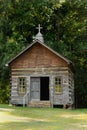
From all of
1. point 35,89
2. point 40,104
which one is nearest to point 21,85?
point 35,89

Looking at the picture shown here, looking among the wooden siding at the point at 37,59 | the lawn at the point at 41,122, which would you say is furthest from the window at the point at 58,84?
the lawn at the point at 41,122

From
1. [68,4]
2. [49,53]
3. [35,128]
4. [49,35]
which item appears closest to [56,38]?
[49,35]

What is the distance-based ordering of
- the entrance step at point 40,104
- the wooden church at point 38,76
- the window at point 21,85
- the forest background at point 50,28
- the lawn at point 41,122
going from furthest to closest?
the forest background at point 50,28, the window at point 21,85, the wooden church at point 38,76, the entrance step at point 40,104, the lawn at point 41,122

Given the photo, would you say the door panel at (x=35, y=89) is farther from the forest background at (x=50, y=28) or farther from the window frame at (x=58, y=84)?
the forest background at (x=50, y=28)

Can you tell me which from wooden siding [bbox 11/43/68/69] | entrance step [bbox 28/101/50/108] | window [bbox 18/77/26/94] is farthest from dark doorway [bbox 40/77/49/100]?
entrance step [bbox 28/101/50/108]

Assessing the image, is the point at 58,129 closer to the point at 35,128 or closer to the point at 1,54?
the point at 35,128

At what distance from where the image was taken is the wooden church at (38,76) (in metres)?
32.9

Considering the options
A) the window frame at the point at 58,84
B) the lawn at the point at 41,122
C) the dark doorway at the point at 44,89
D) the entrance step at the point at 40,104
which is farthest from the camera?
the dark doorway at the point at 44,89

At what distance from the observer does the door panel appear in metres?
33.3

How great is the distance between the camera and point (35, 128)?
51.7 ft

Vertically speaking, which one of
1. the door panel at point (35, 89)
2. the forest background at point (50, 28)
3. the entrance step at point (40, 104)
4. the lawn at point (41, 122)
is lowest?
the lawn at point (41, 122)

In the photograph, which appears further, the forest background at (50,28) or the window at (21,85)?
the forest background at (50,28)

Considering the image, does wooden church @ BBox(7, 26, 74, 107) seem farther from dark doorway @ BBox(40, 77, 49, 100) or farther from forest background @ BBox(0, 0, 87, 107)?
forest background @ BBox(0, 0, 87, 107)

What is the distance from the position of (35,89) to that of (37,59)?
2687 millimetres
